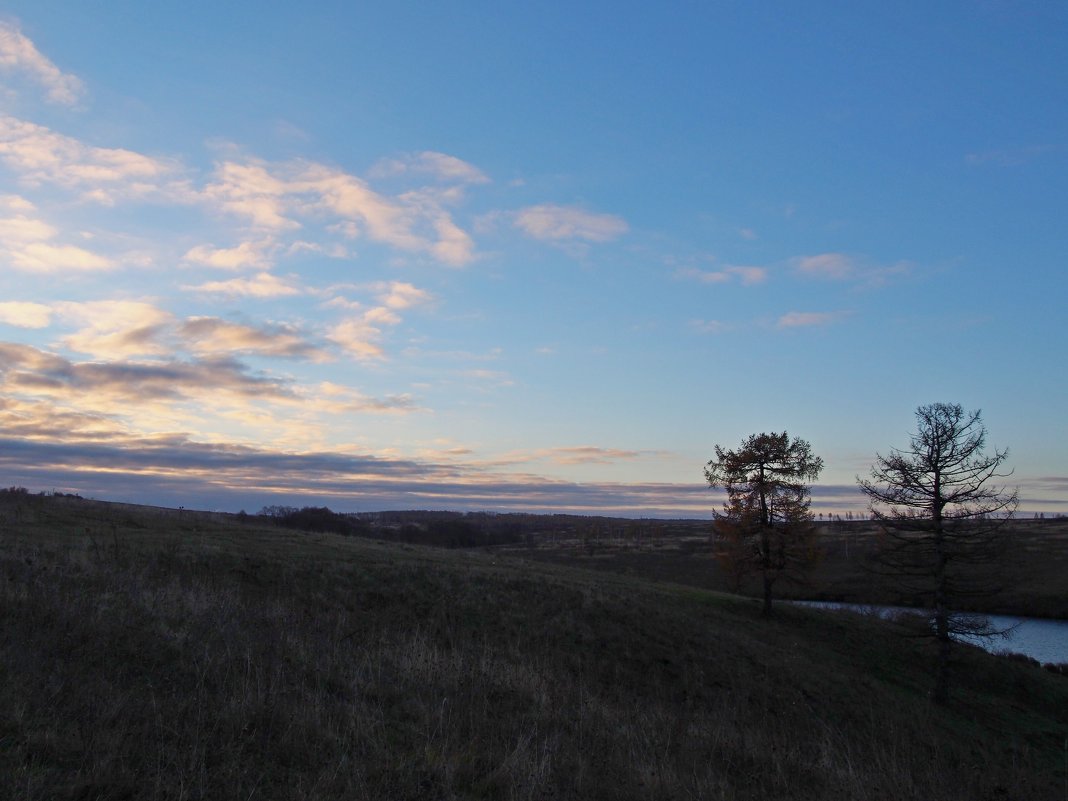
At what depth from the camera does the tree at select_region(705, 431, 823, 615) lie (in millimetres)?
35406

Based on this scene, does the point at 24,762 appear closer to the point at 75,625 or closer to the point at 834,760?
the point at 75,625

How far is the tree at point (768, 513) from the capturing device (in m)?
35.4

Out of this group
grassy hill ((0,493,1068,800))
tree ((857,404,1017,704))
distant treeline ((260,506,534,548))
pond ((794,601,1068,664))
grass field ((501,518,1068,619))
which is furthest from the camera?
distant treeline ((260,506,534,548))

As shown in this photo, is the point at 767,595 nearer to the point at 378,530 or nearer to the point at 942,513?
the point at 942,513

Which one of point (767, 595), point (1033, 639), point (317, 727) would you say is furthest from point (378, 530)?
point (317, 727)

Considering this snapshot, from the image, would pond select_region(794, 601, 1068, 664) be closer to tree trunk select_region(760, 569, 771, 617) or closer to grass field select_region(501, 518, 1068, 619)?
grass field select_region(501, 518, 1068, 619)

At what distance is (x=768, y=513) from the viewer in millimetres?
36000

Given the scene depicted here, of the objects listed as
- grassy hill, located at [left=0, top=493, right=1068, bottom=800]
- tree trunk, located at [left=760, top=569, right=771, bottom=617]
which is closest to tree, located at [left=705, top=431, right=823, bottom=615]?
tree trunk, located at [left=760, top=569, right=771, bottom=617]

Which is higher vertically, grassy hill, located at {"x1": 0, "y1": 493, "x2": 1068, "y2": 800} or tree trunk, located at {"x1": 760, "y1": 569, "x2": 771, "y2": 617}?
grassy hill, located at {"x1": 0, "y1": 493, "x2": 1068, "y2": 800}

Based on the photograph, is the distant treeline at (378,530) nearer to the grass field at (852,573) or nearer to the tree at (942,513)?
the grass field at (852,573)

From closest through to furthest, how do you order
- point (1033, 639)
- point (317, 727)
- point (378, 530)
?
point (317, 727) < point (1033, 639) < point (378, 530)

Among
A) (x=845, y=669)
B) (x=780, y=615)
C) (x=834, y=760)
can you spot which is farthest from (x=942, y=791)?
(x=780, y=615)

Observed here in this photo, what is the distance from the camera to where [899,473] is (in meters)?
26.0

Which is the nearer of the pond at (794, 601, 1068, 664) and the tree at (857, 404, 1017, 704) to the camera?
the tree at (857, 404, 1017, 704)
